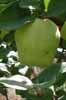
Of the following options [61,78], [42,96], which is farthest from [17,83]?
[42,96]

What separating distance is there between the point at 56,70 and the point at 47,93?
44cm

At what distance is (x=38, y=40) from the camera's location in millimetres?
840

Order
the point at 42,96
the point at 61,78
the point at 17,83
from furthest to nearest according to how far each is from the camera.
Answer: the point at 42,96 < the point at 61,78 < the point at 17,83

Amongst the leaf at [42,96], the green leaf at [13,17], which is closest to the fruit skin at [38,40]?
the green leaf at [13,17]

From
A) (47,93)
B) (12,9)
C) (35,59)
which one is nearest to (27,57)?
(35,59)

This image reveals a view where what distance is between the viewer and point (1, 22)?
855mm

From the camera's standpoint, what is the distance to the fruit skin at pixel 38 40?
Answer: 838mm

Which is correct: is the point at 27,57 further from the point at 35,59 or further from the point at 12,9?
the point at 12,9

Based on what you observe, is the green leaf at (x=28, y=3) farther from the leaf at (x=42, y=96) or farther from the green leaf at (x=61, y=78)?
the leaf at (x=42, y=96)

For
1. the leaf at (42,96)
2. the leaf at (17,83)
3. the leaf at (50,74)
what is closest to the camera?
the leaf at (17,83)

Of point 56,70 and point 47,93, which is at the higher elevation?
point 56,70

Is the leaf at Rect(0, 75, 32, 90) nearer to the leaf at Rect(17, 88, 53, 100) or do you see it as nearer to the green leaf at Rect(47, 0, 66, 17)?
the green leaf at Rect(47, 0, 66, 17)

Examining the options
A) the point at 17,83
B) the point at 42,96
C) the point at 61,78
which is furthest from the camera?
the point at 42,96

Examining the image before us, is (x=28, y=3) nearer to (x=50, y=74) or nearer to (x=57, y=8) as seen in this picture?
(x=57, y=8)
